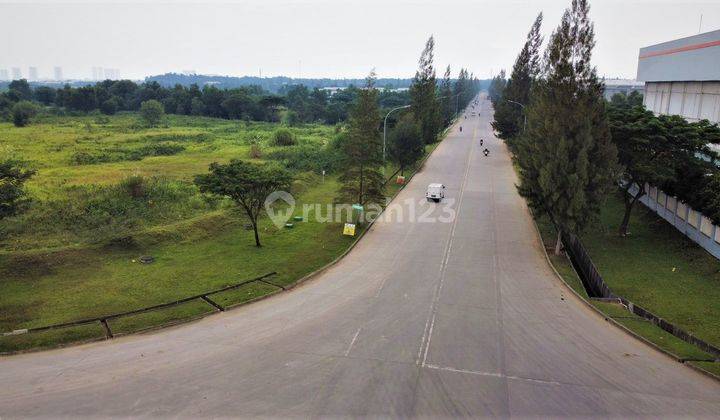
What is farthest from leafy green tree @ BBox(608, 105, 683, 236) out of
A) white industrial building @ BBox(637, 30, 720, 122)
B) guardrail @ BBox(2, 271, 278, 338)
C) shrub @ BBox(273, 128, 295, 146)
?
shrub @ BBox(273, 128, 295, 146)

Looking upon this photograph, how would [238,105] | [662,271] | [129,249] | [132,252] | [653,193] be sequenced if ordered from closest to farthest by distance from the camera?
[662,271]
[132,252]
[129,249]
[653,193]
[238,105]

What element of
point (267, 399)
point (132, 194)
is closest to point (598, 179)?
point (267, 399)

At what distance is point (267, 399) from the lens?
11797mm

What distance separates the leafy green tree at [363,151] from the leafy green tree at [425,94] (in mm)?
23117

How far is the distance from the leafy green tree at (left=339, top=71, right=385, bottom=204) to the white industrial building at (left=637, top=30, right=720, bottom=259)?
16261 mm

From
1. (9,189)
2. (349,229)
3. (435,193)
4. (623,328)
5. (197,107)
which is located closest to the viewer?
(623,328)

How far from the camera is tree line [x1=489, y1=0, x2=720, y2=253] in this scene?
22.0 meters

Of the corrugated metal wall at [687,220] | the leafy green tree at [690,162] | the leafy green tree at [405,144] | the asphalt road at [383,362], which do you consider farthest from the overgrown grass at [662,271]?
the leafy green tree at [405,144]

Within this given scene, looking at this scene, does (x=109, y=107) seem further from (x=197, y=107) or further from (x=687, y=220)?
(x=687, y=220)

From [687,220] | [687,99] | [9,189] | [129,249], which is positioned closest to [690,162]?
[687,220]

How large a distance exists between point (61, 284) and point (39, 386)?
7.46 meters

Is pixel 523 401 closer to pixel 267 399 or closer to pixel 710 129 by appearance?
pixel 267 399

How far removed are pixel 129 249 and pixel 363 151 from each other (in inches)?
501

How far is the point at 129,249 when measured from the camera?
875 inches
